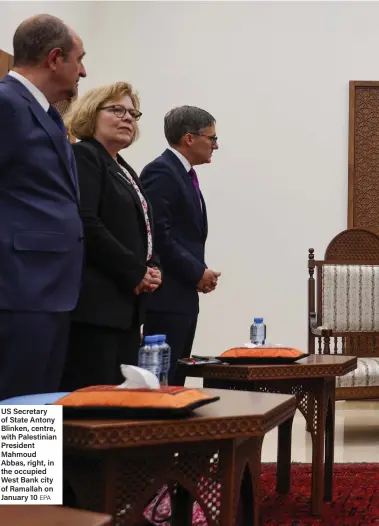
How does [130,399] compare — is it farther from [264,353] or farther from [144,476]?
[264,353]

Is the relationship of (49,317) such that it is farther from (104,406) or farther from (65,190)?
(104,406)

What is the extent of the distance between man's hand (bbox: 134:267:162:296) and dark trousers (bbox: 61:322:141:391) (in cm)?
17

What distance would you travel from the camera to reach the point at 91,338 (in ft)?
7.64

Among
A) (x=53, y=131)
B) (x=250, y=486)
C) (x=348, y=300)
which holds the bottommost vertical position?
(x=250, y=486)

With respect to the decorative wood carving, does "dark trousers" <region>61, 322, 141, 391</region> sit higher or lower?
lower

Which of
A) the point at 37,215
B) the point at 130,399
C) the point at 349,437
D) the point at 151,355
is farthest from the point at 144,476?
the point at 349,437

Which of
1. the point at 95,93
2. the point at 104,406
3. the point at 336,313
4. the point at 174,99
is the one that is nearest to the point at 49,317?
the point at 104,406

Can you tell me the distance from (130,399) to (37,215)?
0.63 metres

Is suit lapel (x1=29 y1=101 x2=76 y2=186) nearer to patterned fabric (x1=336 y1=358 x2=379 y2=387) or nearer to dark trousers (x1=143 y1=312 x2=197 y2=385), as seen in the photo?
dark trousers (x1=143 y1=312 x2=197 y2=385)

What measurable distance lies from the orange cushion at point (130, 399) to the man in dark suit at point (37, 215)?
34 centimetres

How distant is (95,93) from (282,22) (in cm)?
362

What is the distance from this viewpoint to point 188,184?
10.6ft

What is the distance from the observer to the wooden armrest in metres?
4.37

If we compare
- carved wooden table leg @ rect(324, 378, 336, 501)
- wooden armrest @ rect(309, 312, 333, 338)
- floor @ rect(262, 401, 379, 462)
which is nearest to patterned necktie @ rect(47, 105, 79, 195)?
carved wooden table leg @ rect(324, 378, 336, 501)
